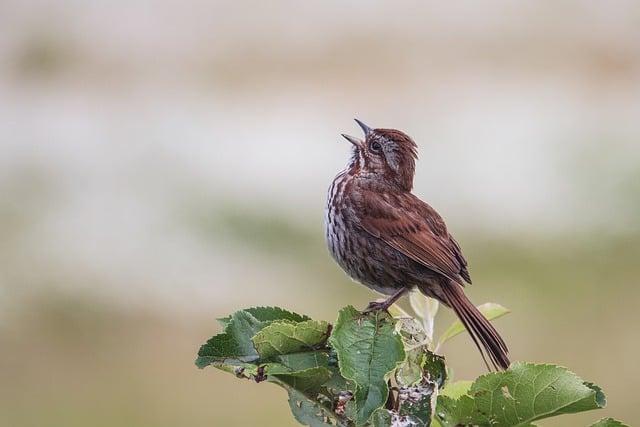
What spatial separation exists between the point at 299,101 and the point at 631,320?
15.2 feet

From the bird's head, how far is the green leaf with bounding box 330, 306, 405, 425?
1.47 m

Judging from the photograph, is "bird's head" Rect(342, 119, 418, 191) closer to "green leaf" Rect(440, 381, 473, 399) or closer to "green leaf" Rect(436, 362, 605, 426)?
"green leaf" Rect(440, 381, 473, 399)

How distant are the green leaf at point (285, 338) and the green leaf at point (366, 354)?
1.7 inches

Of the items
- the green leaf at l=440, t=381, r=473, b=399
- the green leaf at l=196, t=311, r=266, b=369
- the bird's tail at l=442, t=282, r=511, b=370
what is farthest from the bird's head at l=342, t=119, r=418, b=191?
the green leaf at l=196, t=311, r=266, b=369

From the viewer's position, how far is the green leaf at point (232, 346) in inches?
77.1

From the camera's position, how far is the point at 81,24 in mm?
12938

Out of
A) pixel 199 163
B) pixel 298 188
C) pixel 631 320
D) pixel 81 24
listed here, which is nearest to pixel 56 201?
pixel 199 163

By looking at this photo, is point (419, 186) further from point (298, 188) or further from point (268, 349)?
point (268, 349)

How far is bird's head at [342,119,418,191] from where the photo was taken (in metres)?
3.48

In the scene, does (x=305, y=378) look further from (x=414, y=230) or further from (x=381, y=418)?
(x=414, y=230)

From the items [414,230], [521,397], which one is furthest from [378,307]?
[414,230]

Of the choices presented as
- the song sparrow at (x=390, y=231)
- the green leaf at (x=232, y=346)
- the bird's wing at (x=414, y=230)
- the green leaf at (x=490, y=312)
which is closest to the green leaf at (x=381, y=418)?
the green leaf at (x=232, y=346)

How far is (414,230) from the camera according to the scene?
10.6ft

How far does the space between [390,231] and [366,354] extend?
1.40 metres
